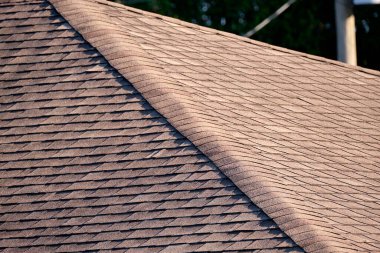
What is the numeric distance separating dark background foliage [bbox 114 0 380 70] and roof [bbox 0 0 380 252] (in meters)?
11.7

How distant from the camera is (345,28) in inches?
585

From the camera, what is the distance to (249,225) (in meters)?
9.26

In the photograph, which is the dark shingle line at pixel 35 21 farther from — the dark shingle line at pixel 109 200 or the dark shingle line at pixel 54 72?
the dark shingle line at pixel 109 200

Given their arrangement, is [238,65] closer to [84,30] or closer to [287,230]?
[84,30]

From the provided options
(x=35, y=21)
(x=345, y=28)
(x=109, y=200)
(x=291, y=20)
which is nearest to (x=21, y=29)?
(x=35, y=21)

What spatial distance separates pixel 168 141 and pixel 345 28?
543 centimetres

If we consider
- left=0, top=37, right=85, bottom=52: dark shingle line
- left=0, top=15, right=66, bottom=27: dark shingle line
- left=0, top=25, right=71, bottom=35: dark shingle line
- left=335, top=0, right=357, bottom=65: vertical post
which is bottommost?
left=335, top=0, right=357, bottom=65: vertical post

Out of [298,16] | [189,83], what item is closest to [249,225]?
[189,83]

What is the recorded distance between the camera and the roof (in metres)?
9.47

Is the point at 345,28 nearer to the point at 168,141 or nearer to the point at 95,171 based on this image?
the point at 168,141

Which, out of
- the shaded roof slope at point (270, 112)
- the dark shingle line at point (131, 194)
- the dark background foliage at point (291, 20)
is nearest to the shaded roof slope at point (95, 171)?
the dark shingle line at point (131, 194)

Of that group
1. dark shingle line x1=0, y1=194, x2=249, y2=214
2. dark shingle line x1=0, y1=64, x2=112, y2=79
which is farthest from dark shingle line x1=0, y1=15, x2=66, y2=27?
dark shingle line x1=0, y1=194, x2=249, y2=214

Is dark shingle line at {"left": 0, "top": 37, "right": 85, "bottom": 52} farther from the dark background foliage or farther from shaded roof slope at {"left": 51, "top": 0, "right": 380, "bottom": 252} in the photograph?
the dark background foliage

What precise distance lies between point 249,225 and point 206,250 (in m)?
0.48
